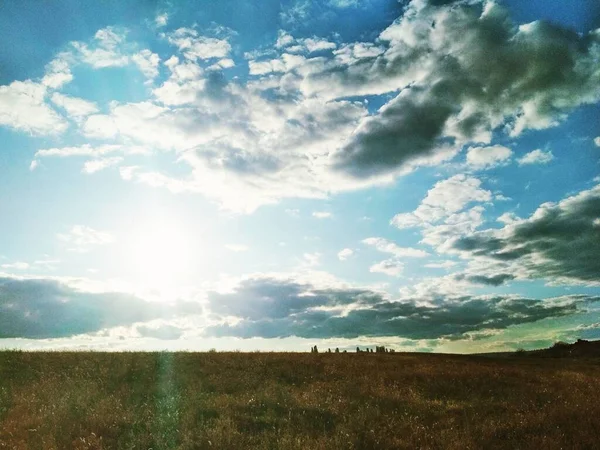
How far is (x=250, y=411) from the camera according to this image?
36.5ft

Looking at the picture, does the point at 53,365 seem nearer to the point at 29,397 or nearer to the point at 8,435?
the point at 29,397

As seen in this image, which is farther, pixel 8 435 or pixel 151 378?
pixel 151 378

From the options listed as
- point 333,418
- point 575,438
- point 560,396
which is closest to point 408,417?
point 333,418

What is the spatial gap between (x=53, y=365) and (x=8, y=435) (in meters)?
10.5

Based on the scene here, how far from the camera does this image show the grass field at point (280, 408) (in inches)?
339

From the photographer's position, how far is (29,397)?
12805mm

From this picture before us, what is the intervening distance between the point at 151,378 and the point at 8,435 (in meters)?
6.98

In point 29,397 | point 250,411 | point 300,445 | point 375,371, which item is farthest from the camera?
point 375,371

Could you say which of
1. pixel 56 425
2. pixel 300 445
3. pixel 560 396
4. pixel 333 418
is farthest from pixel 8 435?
pixel 560 396

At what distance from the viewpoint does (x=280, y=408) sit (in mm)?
11375

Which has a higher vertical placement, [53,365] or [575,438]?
[53,365]

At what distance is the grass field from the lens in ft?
28.3

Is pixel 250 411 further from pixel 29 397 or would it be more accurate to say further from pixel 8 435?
pixel 29 397

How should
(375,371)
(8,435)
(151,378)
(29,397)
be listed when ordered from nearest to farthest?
1. (8,435)
2. (29,397)
3. (151,378)
4. (375,371)
